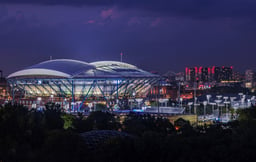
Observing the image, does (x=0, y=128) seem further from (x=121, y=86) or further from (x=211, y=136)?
(x=121, y=86)

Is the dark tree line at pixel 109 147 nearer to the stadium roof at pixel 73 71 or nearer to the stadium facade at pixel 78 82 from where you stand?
the stadium facade at pixel 78 82

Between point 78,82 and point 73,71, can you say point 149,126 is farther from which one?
point 78,82

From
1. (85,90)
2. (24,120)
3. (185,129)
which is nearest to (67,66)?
(85,90)

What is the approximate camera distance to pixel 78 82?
106 metres

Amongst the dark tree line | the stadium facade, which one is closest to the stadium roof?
the stadium facade

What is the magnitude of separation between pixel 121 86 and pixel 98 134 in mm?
68482

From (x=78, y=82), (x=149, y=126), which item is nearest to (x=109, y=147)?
(x=149, y=126)

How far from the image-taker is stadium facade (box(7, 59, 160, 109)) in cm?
10119

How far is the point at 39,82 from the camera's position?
104m

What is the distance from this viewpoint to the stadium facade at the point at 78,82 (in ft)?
332

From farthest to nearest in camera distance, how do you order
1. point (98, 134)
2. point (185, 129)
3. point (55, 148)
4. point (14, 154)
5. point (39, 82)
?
point (39, 82)
point (185, 129)
point (98, 134)
point (55, 148)
point (14, 154)

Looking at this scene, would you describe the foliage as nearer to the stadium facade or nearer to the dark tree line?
the dark tree line

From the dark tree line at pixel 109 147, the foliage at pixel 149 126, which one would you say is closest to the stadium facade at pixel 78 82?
the foliage at pixel 149 126

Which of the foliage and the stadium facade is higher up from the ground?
the stadium facade
